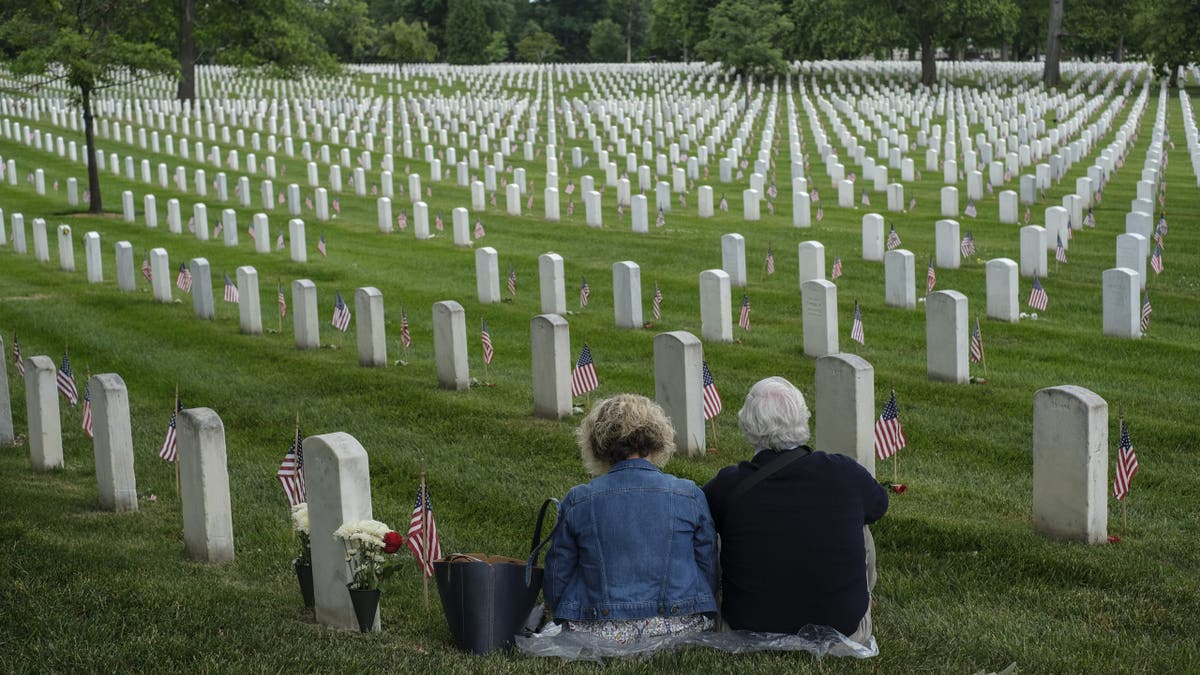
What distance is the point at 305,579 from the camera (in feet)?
24.2

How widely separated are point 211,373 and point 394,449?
4387 mm

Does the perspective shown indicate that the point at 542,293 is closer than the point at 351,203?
Yes

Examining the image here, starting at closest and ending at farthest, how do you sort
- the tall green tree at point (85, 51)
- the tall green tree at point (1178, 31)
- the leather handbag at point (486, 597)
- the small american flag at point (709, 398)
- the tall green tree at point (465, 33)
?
the leather handbag at point (486, 597) < the small american flag at point (709, 398) < the tall green tree at point (85, 51) < the tall green tree at point (1178, 31) < the tall green tree at point (465, 33)

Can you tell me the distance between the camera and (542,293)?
17422 millimetres

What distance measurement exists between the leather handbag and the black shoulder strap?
82 cm

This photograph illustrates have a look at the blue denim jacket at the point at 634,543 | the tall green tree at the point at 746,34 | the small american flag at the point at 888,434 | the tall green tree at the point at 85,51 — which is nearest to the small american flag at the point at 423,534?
the blue denim jacket at the point at 634,543

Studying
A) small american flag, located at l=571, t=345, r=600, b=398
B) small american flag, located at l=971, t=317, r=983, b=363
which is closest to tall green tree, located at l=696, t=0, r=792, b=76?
small american flag, located at l=971, t=317, r=983, b=363

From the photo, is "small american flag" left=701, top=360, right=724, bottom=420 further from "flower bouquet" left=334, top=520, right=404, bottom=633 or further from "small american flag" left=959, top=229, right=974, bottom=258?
"small american flag" left=959, top=229, right=974, bottom=258

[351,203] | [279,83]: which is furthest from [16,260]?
[279,83]

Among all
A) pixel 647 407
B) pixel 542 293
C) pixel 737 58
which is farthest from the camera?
pixel 737 58

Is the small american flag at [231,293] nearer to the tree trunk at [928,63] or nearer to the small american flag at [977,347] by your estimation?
the small american flag at [977,347]

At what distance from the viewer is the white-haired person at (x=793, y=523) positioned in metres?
5.98

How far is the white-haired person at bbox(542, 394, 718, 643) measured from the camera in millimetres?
6090

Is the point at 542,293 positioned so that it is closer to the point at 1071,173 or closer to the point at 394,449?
the point at 394,449
